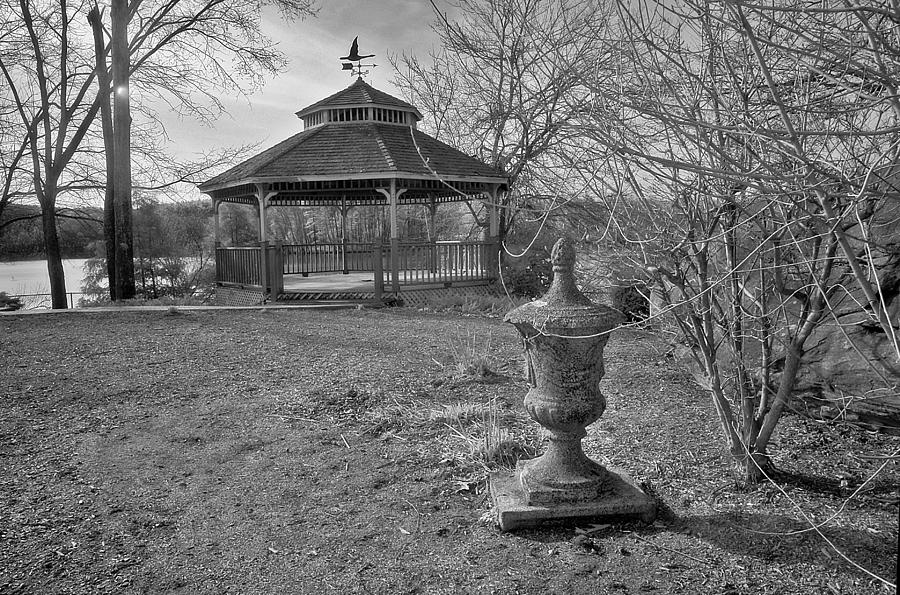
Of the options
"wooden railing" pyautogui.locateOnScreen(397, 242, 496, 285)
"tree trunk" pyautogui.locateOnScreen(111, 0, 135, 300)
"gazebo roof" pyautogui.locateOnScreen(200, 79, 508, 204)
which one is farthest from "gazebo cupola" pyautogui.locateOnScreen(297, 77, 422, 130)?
"tree trunk" pyautogui.locateOnScreen(111, 0, 135, 300)

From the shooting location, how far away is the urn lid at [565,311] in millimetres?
3191

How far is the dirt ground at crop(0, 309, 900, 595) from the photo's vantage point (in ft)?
Answer: 9.57

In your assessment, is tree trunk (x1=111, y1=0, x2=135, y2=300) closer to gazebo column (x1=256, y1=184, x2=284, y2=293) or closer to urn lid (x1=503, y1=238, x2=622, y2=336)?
gazebo column (x1=256, y1=184, x2=284, y2=293)

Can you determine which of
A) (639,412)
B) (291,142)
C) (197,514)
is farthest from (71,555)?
(291,142)

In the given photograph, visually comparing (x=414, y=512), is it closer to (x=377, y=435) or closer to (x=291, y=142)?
(x=377, y=435)

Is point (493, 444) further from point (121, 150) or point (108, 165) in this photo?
point (108, 165)

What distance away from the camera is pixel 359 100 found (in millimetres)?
17297

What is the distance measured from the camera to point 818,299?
3162 mm

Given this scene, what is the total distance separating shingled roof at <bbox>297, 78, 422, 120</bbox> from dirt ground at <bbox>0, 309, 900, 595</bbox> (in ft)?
38.3

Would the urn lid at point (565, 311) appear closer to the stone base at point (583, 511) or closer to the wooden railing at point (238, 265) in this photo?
the stone base at point (583, 511)

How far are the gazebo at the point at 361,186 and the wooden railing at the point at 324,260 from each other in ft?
2.07

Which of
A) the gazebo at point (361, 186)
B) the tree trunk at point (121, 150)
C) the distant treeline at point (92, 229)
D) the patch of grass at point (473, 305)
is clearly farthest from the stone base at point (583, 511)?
the distant treeline at point (92, 229)

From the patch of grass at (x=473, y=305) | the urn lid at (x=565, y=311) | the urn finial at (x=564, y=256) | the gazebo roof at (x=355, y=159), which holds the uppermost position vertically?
the gazebo roof at (x=355, y=159)

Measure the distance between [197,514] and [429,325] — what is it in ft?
23.8
